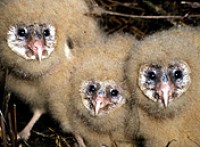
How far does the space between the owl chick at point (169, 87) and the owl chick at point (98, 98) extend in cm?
12

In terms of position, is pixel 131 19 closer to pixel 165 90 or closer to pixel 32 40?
pixel 32 40

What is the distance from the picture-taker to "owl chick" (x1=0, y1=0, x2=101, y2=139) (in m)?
4.89

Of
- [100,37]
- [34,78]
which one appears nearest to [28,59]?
[34,78]

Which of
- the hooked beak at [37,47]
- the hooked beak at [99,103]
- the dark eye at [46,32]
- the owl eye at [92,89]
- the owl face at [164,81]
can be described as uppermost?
the dark eye at [46,32]

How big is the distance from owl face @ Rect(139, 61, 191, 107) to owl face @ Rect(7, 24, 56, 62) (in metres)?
0.82

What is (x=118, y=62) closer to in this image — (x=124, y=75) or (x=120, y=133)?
(x=124, y=75)

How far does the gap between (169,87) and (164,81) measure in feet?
0.19

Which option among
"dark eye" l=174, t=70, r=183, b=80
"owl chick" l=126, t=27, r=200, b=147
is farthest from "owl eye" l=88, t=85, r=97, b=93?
"dark eye" l=174, t=70, r=183, b=80

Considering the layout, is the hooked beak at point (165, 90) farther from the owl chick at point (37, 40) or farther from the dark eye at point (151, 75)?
the owl chick at point (37, 40)

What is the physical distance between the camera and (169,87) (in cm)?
441

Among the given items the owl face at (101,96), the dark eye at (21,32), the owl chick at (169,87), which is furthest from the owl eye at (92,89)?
the dark eye at (21,32)

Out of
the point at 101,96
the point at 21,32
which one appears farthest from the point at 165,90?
the point at 21,32

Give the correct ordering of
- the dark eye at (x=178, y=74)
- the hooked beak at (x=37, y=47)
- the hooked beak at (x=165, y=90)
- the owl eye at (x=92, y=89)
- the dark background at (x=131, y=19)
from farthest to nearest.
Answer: the dark background at (x=131, y=19), the hooked beak at (x=37, y=47), the owl eye at (x=92, y=89), the dark eye at (x=178, y=74), the hooked beak at (x=165, y=90)

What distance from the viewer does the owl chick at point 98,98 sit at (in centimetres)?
464
